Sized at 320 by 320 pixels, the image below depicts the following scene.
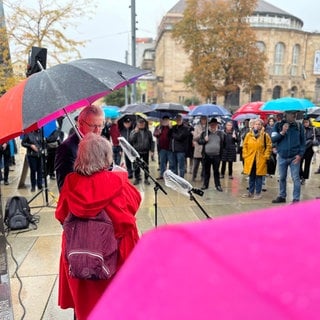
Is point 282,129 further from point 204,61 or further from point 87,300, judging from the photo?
point 204,61

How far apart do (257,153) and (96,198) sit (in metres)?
5.74

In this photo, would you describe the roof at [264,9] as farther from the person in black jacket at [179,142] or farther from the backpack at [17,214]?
the backpack at [17,214]

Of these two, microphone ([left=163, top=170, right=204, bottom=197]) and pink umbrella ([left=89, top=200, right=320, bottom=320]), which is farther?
microphone ([left=163, top=170, right=204, bottom=197])

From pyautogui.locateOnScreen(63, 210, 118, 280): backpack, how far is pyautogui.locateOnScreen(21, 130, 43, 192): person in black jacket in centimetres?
576

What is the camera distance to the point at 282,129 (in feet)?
22.9

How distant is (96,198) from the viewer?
92.7 inches

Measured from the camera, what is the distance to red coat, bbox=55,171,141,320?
7.73 ft

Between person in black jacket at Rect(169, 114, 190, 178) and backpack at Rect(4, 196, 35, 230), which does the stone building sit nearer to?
person in black jacket at Rect(169, 114, 190, 178)

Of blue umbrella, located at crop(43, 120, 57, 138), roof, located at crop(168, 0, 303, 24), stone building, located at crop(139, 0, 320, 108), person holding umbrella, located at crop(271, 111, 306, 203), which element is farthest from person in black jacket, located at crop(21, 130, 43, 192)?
roof, located at crop(168, 0, 303, 24)

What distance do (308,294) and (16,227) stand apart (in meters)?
5.70

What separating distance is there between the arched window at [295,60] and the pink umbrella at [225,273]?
70.1m

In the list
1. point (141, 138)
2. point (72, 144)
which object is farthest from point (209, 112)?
point (72, 144)

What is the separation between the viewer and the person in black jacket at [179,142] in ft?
29.9

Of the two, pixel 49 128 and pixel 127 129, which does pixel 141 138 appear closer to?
pixel 127 129
